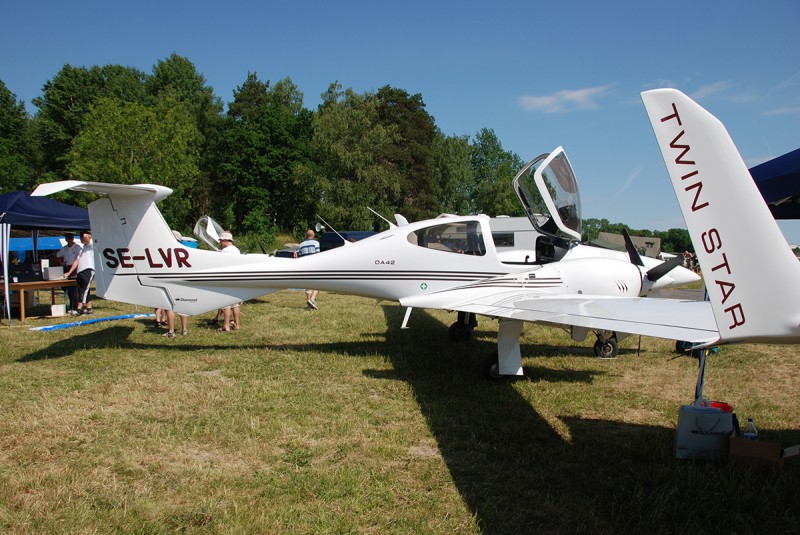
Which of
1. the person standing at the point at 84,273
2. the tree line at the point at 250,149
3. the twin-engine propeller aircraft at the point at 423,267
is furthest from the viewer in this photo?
the tree line at the point at 250,149

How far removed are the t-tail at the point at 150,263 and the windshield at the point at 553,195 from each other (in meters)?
4.22

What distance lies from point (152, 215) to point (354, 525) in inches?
217

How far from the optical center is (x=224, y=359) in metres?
7.08

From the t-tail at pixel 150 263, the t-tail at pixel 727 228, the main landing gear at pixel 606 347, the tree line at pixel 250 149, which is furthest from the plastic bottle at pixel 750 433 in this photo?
the tree line at pixel 250 149

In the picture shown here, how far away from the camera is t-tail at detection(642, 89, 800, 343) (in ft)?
6.73

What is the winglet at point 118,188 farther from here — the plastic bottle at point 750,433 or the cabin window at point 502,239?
the plastic bottle at point 750,433

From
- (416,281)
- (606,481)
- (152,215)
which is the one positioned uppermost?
(152,215)

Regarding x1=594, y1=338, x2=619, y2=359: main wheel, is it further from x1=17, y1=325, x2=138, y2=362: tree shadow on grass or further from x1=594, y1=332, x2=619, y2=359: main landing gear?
x1=17, y1=325, x2=138, y2=362: tree shadow on grass

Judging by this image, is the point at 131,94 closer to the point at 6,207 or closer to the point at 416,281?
the point at 6,207

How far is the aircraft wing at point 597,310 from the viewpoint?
11.2 ft

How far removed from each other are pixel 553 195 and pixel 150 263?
19.1 feet

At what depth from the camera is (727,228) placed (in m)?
2.09

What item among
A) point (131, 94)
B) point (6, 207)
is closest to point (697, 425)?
point (6, 207)

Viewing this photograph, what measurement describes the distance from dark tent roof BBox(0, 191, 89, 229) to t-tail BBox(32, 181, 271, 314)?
5925 mm
